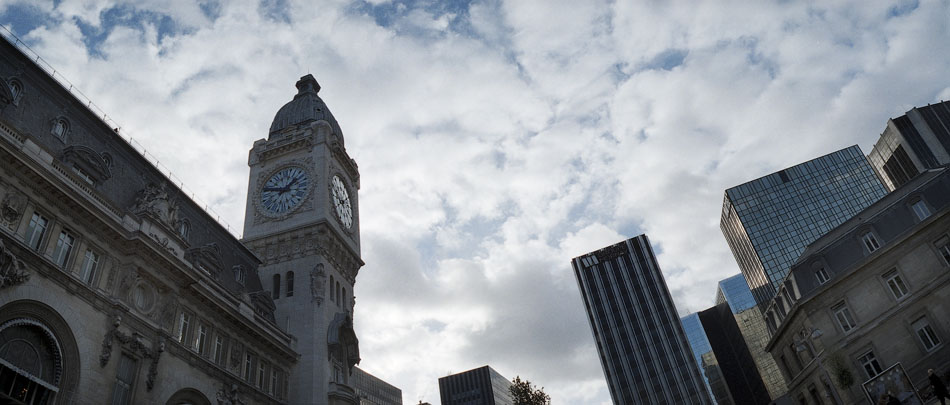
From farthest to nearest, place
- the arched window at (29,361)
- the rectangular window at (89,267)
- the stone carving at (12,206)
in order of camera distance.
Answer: the rectangular window at (89,267) < the stone carving at (12,206) < the arched window at (29,361)

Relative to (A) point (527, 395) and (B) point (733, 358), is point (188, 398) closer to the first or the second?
(A) point (527, 395)

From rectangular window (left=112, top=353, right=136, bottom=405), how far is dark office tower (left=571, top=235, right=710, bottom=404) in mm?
110708

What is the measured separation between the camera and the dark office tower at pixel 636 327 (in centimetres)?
12388

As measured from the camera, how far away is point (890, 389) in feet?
93.0

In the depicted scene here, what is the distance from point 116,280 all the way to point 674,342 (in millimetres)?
115166

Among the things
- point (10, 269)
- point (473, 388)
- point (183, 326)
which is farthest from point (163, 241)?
point (473, 388)

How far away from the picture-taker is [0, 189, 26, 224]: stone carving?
2448cm

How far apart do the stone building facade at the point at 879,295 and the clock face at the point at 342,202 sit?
120 feet

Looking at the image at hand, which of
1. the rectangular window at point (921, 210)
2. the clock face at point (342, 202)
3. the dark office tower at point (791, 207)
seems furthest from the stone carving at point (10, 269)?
the dark office tower at point (791, 207)

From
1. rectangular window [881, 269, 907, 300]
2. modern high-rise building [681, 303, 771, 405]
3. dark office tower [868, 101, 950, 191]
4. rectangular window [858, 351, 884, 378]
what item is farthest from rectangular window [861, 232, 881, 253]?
modern high-rise building [681, 303, 771, 405]

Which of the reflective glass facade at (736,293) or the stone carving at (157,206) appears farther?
the reflective glass facade at (736,293)

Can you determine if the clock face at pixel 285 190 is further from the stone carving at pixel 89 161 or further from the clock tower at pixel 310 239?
the stone carving at pixel 89 161

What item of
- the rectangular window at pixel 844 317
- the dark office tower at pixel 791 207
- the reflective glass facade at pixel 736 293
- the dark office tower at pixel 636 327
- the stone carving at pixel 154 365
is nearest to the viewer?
the stone carving at pixel 154 365

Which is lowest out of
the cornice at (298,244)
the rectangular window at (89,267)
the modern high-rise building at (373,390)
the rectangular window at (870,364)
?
the rectangular window at (870,364)
